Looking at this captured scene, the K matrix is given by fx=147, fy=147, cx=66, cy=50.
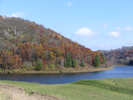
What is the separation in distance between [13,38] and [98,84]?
64448 mm

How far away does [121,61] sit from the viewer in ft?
477

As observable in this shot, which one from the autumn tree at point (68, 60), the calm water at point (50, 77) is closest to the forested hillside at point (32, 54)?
the autumn tree at point (68, 60)

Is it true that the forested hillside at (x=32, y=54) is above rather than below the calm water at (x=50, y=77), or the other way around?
above

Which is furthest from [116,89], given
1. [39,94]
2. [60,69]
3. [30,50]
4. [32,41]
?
[32,41]

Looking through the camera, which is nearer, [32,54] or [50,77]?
[50,77]

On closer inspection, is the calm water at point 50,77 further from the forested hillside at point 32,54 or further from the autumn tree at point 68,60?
the autumn tree at point 68,60

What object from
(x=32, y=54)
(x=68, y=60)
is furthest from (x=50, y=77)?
(x=68, y=60)

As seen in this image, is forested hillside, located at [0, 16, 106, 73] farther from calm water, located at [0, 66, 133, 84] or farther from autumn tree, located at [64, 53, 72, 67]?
calm water, located at [0, 66, 133, 84]

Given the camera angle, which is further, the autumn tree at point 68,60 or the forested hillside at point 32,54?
the autumn tree at point 68,60

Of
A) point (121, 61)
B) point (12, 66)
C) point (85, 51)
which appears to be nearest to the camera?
point (12, 66)

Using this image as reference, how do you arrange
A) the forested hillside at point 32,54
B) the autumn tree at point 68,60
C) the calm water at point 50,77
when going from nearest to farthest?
the calm water at point 50,77 → the forested hillside at point 32,54 → the autumn tree at point 68,60

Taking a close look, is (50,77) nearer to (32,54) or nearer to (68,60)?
(32,54)

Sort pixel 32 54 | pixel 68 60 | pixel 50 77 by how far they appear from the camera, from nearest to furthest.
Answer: pixel 50 77, pixel 32 54, pixel 68 60

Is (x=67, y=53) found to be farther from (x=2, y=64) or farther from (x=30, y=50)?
(x=2, y=64)
